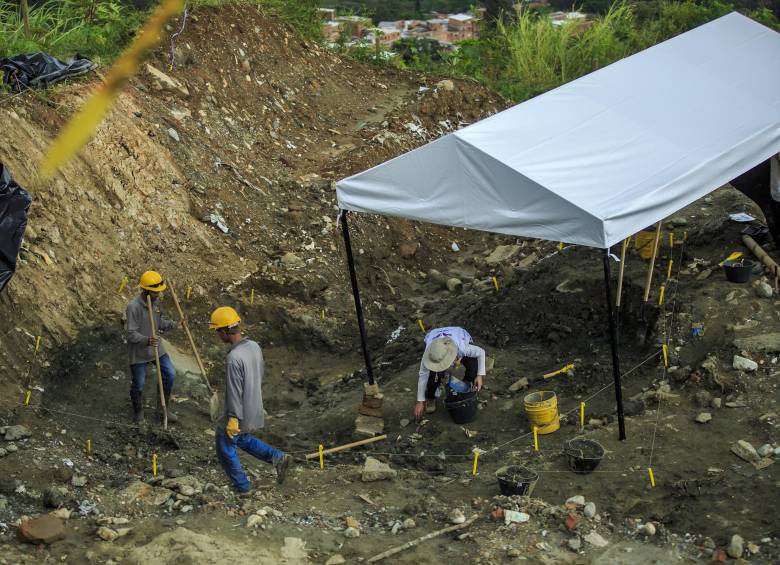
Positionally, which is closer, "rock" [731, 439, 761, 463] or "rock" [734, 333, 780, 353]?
"rock" [731, 439, 761, 463]

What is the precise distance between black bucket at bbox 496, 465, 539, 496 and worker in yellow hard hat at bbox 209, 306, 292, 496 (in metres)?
1.53

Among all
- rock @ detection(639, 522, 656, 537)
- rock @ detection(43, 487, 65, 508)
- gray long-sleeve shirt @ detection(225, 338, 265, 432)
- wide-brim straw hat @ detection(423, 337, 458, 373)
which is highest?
gray long-sleeve shirt @ detection(225, 338, 265, 432)

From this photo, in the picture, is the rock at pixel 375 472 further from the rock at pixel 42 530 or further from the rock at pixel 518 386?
the rock at pixel 42 530

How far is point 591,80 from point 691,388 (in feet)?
10.4

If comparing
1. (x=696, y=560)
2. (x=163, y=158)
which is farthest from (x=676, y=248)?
(x=163, y=158)

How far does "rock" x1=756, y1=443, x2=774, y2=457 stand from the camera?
255 inches

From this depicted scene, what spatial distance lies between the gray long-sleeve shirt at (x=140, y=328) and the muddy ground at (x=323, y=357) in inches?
23.6

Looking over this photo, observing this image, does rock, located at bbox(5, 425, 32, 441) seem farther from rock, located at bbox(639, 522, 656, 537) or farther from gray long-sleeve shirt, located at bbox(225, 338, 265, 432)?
rock, located at bbox(639, 522, 656, 537)

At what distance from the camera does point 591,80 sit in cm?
884

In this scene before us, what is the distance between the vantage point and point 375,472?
6.70 meters

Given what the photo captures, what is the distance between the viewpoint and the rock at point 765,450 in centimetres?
648

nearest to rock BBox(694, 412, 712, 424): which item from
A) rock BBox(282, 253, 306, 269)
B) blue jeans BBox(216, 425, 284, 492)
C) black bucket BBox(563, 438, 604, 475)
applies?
black bucket BBox(563, 438, 604, 475)

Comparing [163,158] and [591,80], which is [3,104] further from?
[591,80]

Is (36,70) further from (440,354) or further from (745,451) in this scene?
(745,451)
